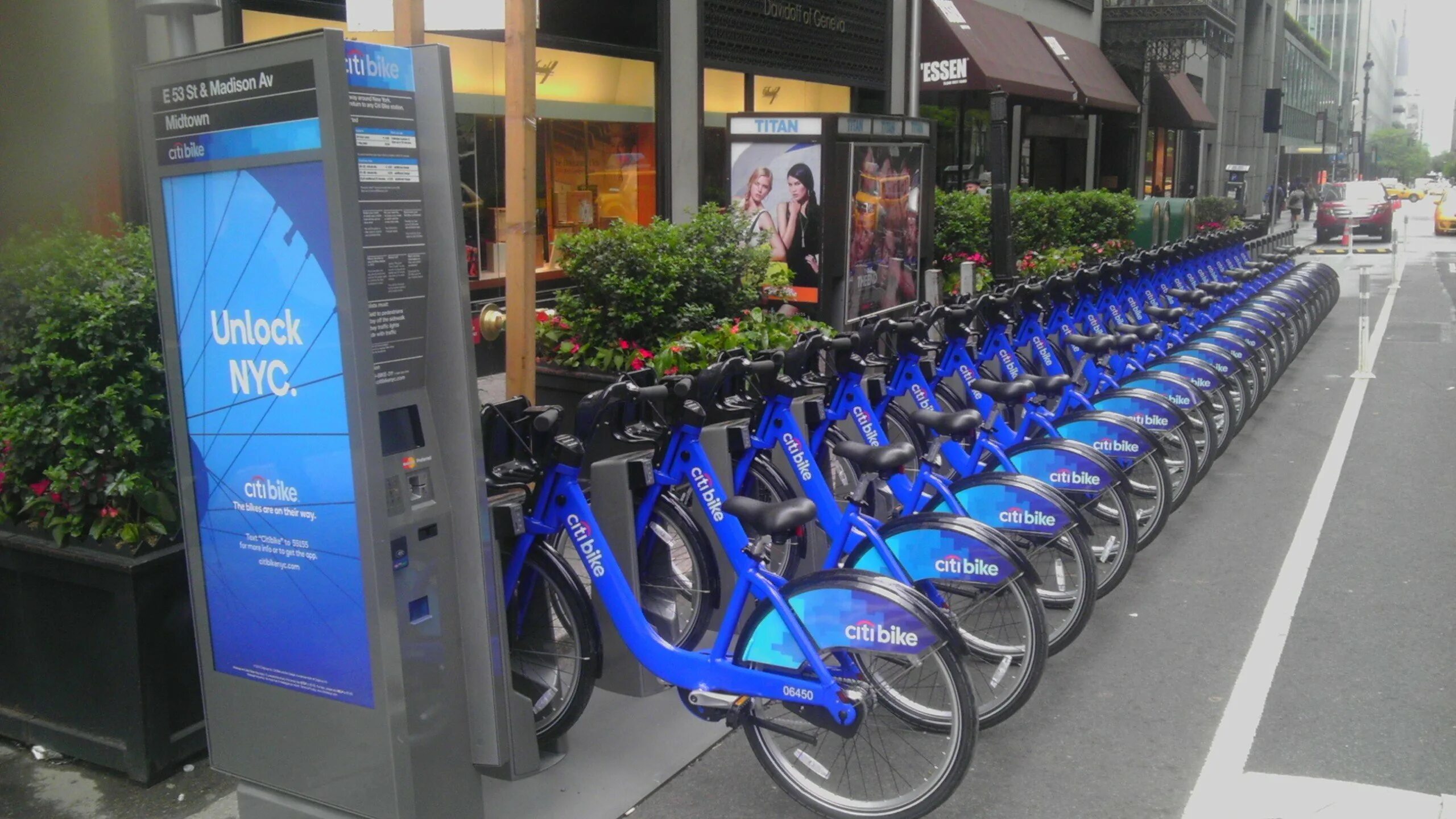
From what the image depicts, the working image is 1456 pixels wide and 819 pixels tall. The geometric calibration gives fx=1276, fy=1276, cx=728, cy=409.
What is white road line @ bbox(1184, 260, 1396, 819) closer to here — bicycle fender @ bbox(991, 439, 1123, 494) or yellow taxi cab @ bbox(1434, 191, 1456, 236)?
bicycle fender @ bbox(991, 439, 1123, 494)

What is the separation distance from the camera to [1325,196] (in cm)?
3953

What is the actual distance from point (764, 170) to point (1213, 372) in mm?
3456

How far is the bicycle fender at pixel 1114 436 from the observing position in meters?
6.13

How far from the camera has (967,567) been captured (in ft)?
14.5

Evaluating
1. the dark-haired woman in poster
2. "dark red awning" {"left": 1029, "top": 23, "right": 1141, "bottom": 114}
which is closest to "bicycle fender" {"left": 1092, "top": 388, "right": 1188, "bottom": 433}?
the dark-haired woman in poster

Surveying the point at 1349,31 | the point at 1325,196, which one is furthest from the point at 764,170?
the point at 1349,31

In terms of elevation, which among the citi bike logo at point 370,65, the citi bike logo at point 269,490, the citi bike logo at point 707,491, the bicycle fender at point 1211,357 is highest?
the citi bike logo at point 370,65

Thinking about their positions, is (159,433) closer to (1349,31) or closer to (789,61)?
(789,61)

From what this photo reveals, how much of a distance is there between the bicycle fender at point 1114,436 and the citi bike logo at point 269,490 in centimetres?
390

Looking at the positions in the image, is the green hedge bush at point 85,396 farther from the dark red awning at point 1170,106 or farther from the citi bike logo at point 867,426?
the dark red awning at point 1170,106

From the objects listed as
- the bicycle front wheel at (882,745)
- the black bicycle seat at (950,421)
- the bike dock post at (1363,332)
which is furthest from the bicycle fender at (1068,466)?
the bike dock post at (1363,332)

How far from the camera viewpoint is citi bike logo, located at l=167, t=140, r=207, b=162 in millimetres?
3467

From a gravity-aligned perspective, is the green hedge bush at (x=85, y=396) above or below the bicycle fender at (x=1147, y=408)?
above

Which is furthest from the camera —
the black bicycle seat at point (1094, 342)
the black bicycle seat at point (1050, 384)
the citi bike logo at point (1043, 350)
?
the citi bike logo at point (1043, 350)
